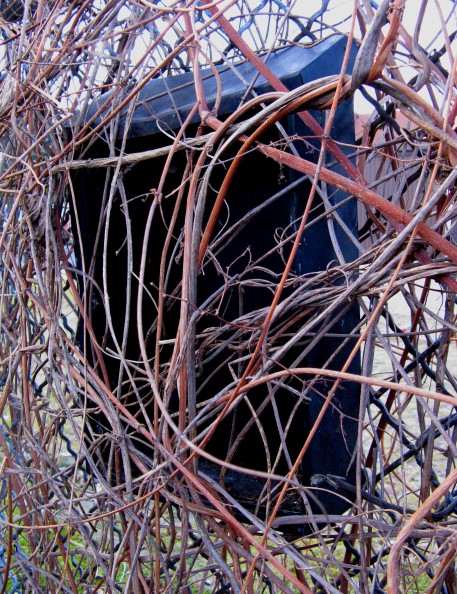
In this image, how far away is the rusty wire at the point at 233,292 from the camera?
71cm

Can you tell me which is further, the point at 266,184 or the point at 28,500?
the point at 28,500

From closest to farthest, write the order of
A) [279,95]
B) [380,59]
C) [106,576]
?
1. [380,59]
2. [279,95]
3. [106,576]

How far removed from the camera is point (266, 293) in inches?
40.1

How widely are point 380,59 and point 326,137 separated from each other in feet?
0.37

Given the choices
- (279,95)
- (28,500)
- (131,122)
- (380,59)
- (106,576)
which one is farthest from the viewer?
(28,500)

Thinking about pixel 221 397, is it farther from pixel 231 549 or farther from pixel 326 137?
pixel 326 137

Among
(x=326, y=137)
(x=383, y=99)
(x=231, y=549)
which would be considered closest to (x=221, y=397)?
(x=231, y=549)

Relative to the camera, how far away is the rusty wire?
710 millimetres

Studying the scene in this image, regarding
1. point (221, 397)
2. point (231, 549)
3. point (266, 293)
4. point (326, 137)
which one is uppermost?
point (326, 137)

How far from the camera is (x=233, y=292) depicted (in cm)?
106

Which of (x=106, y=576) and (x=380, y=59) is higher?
(x=380, y=59)

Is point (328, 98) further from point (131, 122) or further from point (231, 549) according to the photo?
point (231, 549)

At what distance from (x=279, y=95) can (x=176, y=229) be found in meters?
0.41

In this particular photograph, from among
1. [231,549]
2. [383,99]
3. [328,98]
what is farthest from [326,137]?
[231,549]
